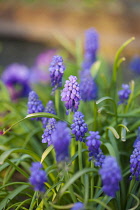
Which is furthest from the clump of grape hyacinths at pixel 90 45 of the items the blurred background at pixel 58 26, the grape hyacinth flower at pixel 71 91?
the blurred background at pixel 58 26

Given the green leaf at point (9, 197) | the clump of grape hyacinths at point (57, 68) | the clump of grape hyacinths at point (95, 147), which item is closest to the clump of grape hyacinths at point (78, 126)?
the clump of grape hyacinths at point (95, 147)

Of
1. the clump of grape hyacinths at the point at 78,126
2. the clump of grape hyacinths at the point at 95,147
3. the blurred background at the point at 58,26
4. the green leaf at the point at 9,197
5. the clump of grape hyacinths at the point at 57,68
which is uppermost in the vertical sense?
the blurred background at the point at 58,26

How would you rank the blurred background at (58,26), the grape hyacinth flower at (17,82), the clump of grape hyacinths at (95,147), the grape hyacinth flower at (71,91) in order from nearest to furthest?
the clump of grape hyacinths at (95,147) → the grape hyacinth flower at (71,91) → the grape hyacinth flower at (17,82) → the blurred background at (58,26)

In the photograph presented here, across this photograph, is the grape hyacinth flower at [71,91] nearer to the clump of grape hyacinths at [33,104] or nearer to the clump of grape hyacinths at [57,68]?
the clump of grape hyacinths at [57,68]

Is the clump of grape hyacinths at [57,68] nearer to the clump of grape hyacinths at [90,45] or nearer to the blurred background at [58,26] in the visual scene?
the clump of grape hyacinths at [90,45]

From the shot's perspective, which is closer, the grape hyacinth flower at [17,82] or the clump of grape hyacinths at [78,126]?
the clump of grape hyacinths at [78,126]

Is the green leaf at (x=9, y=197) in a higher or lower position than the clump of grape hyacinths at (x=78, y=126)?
lower

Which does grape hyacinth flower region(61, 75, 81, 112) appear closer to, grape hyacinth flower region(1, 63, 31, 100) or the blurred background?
grape hyacinth flower region(1, 63, 31, 100)

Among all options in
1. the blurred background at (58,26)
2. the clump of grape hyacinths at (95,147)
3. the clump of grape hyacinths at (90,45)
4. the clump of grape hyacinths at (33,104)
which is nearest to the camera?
the clump of grape hyacinths at (95,147)

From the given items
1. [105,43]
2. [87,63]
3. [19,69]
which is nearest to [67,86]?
[87,63]

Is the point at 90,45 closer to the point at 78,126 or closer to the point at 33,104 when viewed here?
the point at 33,104
